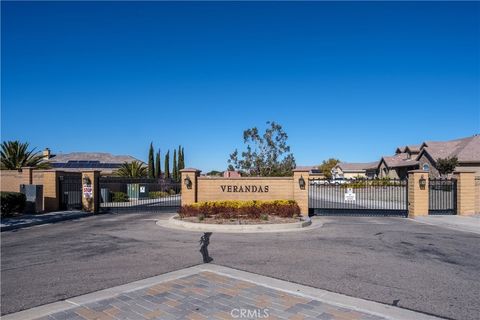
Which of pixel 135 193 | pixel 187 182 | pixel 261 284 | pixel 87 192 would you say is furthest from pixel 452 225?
pixel 135 193

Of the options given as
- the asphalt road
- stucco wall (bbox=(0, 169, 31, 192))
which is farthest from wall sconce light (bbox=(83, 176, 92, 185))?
stucco wall (bbox=(0, 169, 31, 192))

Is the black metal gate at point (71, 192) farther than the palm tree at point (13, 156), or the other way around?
the palm tree at point (13, 156)

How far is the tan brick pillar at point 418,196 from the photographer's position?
18.1 metres

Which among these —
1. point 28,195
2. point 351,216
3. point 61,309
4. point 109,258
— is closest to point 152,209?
point 28,195

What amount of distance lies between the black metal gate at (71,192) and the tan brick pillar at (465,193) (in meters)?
19.6

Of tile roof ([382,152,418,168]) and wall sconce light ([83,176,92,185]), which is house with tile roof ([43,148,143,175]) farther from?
tile roof ([382,152,418,168])

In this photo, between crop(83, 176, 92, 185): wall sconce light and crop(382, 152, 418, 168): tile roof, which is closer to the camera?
crop(83, 176, 92, 185): wall sconce light

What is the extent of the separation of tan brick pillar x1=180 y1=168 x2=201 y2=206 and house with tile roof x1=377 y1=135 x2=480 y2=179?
21.3 m

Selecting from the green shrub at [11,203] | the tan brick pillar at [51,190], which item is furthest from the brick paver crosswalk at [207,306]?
the tan brick pillar at [51,190]

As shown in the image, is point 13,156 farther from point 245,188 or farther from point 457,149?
point 457,149

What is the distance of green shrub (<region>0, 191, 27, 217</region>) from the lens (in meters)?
16.1

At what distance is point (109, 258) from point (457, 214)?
17.2m

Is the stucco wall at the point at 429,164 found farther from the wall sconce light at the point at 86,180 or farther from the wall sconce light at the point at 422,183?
the wall sconce light at the point at 86,180

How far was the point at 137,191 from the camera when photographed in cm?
3066
